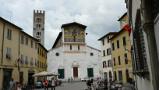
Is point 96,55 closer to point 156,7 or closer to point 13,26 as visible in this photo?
point 13,26

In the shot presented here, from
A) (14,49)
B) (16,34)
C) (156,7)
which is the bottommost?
(156,7)

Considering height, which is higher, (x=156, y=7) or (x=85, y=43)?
(x=85, y=43)

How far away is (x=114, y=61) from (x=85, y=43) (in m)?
22.4

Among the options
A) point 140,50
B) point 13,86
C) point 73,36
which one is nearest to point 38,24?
point 73,36

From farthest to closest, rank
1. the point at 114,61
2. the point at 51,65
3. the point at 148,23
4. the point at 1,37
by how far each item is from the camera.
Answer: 1. the point at 51,65
2. the point at 114,61
3. the point at 1,37
4. the point at 148,23

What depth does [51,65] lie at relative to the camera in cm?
6638

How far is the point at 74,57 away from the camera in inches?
2657

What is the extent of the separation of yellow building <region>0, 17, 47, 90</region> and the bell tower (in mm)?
60052

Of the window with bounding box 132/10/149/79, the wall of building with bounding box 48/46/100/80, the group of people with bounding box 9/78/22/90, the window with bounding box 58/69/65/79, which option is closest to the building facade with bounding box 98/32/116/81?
the wall of building with bounding box 48/46/100/80

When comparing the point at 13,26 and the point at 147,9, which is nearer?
the point at 147,9

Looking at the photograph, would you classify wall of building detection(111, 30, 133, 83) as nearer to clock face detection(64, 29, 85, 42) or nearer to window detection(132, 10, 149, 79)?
clock face detection(64, 29, 85, 42)

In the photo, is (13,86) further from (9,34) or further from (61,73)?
(61,73)

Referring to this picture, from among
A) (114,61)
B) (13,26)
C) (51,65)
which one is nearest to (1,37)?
(13,26)

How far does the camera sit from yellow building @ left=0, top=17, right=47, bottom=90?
29250 mm
